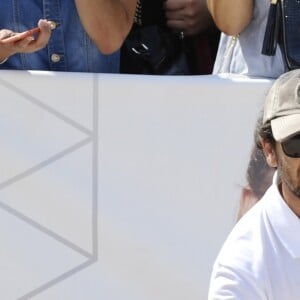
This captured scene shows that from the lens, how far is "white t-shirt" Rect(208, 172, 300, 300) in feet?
6.42

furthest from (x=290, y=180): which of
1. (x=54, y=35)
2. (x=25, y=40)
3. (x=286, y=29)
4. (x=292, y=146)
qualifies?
(x=54, y=35)

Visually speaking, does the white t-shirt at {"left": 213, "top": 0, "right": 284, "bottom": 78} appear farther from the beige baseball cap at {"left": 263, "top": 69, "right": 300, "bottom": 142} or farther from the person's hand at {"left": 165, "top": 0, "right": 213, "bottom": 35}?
the beige baseball cap at {"left": 263, "top": 69, "right": 300, "bottom": 142}

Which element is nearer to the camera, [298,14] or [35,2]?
[298,14]

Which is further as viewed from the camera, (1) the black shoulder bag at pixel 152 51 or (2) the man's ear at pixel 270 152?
(1) the black shoulder bag at pixel 152 51

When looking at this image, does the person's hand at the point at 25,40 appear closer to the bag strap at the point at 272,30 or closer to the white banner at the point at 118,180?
the white banner at the point at 118,180

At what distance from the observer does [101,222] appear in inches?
112

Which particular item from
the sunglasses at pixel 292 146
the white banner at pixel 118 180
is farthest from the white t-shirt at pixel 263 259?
→ the white banner at pixel 118 180

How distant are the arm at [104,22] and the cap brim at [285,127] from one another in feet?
3.48

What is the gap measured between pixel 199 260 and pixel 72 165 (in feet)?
1.38

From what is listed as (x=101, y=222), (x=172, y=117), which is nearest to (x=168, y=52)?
(x=172, y=117)

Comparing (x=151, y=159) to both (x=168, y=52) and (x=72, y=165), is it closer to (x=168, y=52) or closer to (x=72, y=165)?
(x=72, y=165)

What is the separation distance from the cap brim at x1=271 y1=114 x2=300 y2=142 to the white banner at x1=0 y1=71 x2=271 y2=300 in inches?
33.7

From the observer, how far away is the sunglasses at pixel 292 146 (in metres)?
1.97

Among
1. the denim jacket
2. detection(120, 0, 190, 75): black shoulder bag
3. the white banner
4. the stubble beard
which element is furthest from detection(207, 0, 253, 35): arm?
the stubble beard
